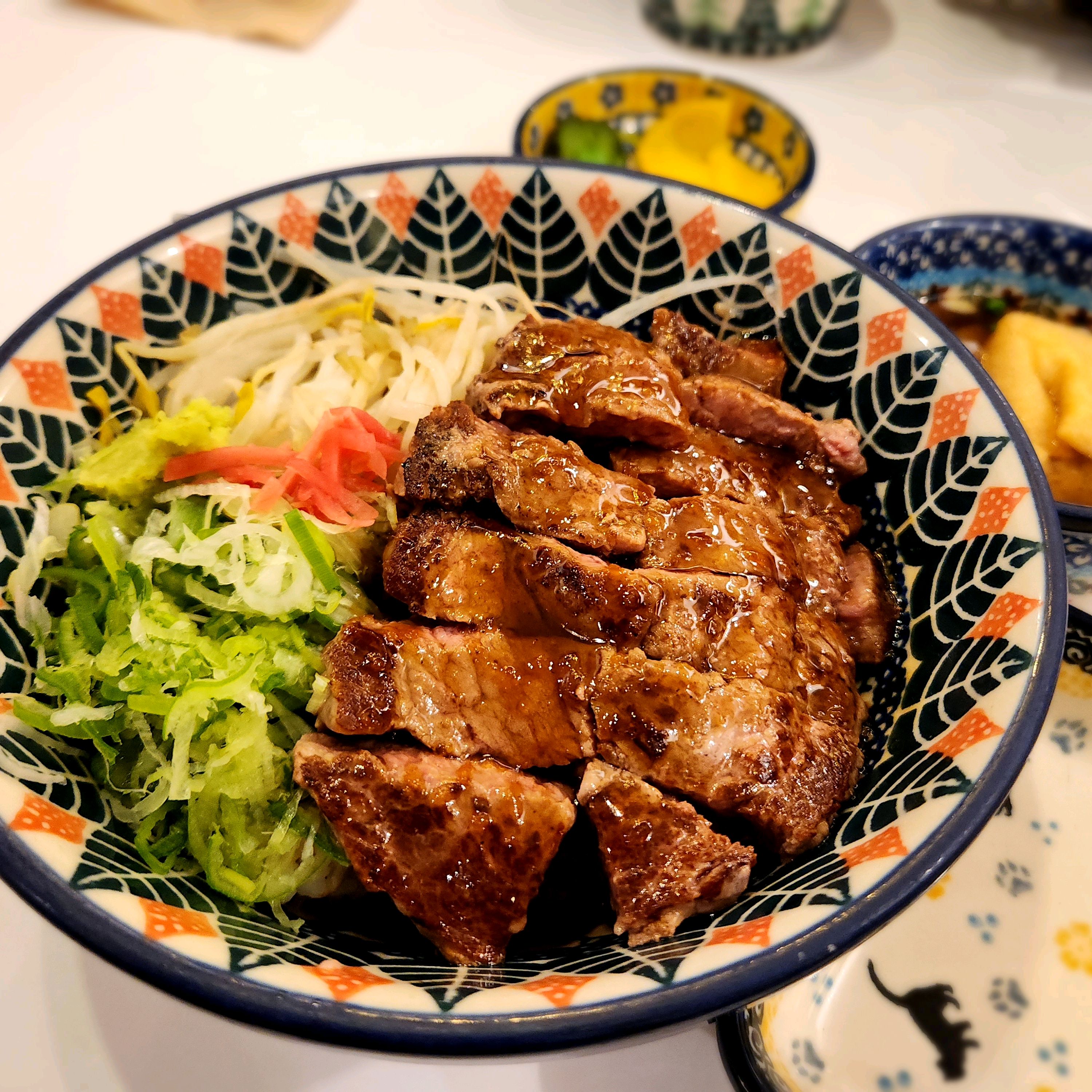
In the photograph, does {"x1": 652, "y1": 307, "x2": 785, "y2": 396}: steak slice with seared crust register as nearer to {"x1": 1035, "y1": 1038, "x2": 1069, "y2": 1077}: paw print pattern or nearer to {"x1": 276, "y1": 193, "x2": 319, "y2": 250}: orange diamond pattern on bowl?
{"x1": 276, "y1": 193, "x2": 319, "y2": 250}: orange diamond pattern on bowl

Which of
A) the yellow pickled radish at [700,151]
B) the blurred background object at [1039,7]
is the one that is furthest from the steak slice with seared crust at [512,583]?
the blurred background object at [1039,7]

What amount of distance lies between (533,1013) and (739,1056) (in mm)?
717

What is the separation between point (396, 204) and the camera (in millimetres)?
2379

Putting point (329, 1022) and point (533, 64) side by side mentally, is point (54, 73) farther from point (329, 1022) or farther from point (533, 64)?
point (329, 1022)

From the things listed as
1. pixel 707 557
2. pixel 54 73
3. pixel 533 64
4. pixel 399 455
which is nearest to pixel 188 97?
pixel 54 73

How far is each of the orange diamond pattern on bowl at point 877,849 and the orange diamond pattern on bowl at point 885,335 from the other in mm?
1160

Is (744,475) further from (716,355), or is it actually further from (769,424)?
(716,355)

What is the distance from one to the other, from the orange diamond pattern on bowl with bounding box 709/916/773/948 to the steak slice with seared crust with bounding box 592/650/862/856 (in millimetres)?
226

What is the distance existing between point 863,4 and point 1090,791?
4.82 meters

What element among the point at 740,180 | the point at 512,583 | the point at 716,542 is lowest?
the point at 512,583

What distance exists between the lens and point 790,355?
2275mm

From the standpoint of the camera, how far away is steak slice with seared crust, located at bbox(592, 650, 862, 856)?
1572mm

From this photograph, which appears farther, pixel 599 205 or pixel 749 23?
pixel 749 23

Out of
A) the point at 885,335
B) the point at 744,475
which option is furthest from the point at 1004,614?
the point at 885,335
